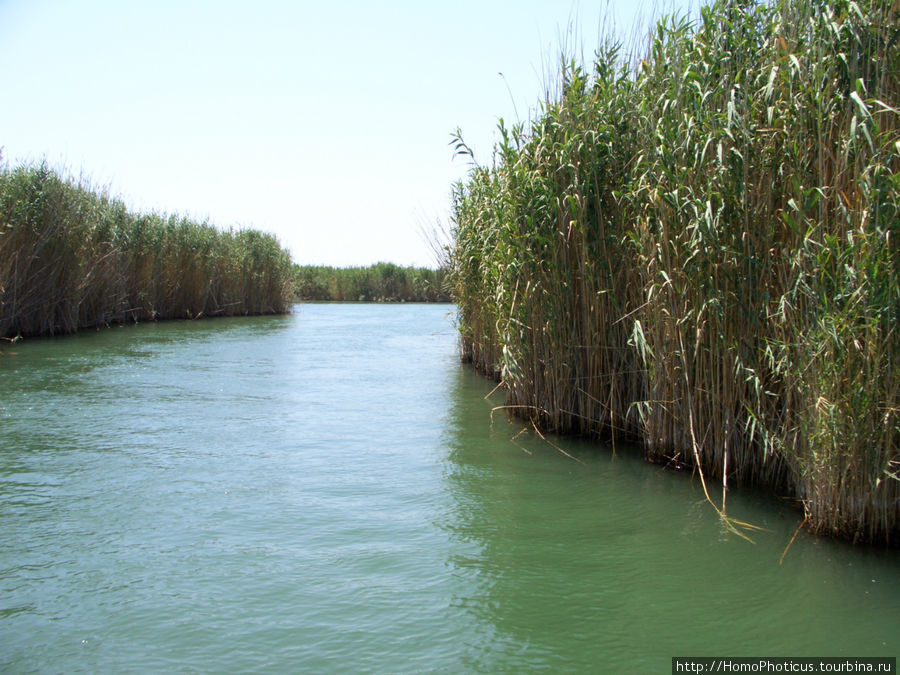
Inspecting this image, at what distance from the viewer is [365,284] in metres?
44.1

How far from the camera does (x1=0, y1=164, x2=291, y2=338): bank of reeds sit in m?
14.6

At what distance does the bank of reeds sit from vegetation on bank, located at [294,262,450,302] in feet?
46.0

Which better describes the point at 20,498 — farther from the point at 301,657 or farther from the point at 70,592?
the point at 301,657

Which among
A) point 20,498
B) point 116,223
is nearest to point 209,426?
point 20,498

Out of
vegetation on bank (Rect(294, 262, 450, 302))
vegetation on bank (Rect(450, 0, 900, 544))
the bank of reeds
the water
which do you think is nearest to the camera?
the water

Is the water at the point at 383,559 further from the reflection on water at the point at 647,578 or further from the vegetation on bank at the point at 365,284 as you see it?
the vegetation on bank at the point at 365,284

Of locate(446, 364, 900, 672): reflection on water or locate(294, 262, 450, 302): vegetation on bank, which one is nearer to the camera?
locate(446, 364, 900, 672): reflection on water

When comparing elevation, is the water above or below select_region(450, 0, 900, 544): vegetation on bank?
below

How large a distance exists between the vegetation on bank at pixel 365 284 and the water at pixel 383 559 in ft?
118

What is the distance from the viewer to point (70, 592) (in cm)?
354

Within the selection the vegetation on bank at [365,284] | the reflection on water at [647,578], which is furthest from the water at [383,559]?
the vegetation on bank at [365,284]

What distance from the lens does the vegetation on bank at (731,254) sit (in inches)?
148

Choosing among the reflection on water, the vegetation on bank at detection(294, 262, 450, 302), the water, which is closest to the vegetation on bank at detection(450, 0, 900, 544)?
the reflection on water

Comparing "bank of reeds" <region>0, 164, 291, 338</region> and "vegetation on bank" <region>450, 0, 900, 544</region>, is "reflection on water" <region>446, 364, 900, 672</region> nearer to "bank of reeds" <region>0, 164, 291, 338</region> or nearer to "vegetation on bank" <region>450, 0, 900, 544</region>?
"vegetation on bank" <region>450, 0, 900, 544</region>
